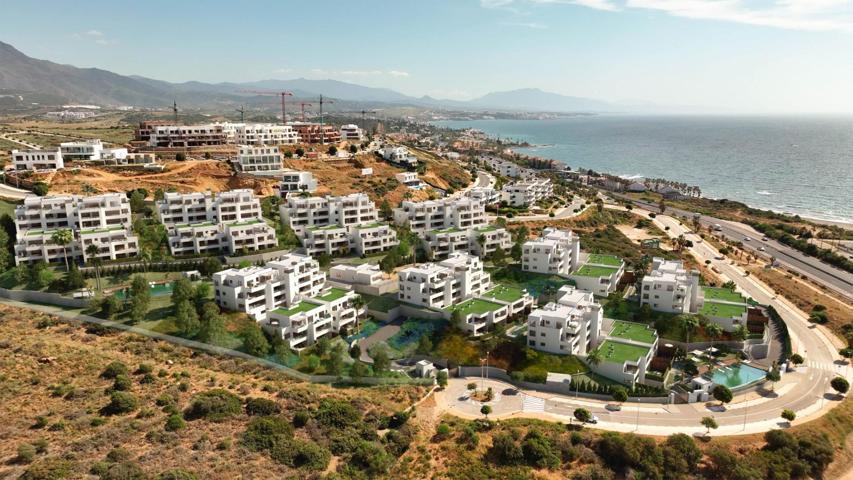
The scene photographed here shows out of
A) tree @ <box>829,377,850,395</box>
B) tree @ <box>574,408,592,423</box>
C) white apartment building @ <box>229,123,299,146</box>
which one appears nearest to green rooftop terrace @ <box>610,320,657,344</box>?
tree @ <box>574,408,592,423</box>

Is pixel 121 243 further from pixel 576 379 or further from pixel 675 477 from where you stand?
pixel 675 477

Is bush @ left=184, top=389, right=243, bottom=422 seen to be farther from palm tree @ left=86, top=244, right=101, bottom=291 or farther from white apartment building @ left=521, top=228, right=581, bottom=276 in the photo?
white apartment building @ left=521, top=228, right=581, bottom=276

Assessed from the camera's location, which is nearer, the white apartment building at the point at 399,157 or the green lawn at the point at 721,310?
the green lawn at the point at 721,310

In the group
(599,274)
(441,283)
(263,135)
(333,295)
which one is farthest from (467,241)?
(263,135)

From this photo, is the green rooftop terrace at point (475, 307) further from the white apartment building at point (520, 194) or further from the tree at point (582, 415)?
the white apartment building at point (520, 194)

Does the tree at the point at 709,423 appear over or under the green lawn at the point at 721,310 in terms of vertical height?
under

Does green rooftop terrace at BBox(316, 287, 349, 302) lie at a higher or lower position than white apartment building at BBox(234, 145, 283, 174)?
lower

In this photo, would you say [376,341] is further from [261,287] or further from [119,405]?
[119,405]

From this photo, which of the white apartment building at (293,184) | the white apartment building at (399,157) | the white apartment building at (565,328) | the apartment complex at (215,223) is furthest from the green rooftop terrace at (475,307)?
the white apartment building at (399,157)
